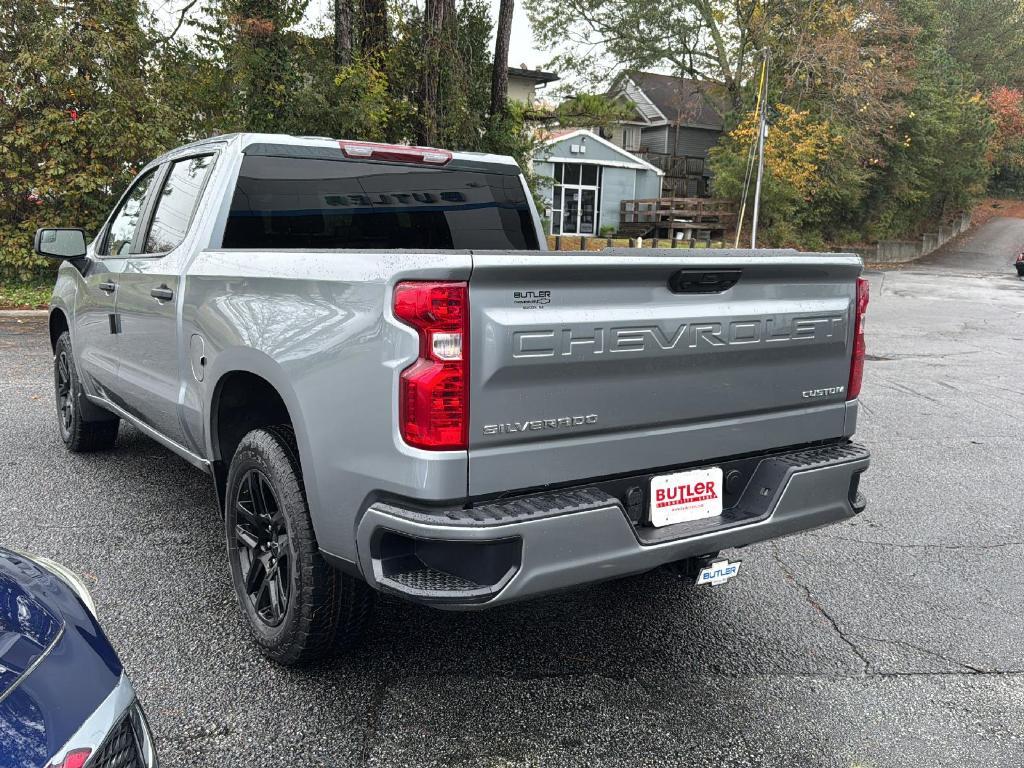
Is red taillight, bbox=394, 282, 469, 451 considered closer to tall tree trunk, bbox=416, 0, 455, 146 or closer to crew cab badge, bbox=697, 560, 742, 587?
crew cab badge, bbox=697, 560, 742, 587

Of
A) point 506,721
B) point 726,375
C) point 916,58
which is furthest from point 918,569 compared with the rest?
point 916,58

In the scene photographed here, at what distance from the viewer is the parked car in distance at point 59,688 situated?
146 cm

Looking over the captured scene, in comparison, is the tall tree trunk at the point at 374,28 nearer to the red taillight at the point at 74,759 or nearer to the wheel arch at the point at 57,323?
the wheel arch at the point at 57,323

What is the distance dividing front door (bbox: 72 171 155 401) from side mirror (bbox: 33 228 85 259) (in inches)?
5.4

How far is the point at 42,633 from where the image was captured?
170cm

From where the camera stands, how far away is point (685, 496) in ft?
9.02

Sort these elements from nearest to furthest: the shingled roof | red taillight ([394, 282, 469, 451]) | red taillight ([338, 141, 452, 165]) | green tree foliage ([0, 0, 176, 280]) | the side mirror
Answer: red taillight ([394, 282, 469, 451]) < red taillight ([338, 141, 452, 165]) < the side mirror < green tree foliage ([0, 0, 176, 280]) < the shingled roof

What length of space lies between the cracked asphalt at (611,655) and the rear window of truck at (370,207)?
161 centimetres

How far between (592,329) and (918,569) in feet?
8.61

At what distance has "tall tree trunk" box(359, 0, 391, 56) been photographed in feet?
45.2

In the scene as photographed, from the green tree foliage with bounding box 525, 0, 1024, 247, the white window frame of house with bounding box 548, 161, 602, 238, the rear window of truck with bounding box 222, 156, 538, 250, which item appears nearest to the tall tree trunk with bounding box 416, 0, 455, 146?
the rear window of truck with bounding box 222, 156, 538, 250

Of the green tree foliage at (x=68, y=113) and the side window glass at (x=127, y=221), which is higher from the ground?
the green tree foliage at (x=68, y=113)

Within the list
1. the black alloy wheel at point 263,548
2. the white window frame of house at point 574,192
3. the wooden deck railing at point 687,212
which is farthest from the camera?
the white window frame of house at point 574,192

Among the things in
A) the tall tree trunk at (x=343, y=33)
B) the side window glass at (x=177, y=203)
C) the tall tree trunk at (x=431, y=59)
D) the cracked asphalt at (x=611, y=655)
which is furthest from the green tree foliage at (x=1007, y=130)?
the side window glass at (x=177, y=203)
